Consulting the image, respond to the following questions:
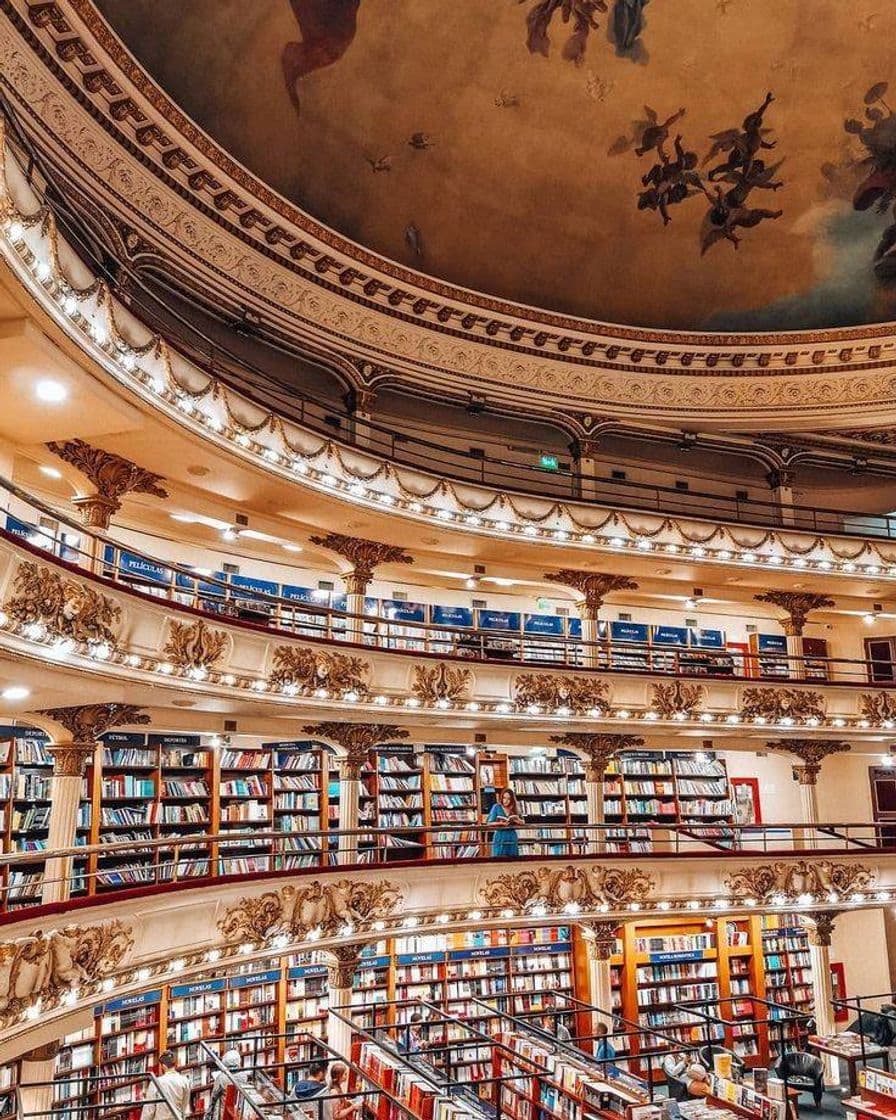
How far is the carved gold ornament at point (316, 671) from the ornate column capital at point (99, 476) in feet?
9.35

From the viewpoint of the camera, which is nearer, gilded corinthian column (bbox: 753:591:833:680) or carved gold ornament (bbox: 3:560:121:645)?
carved gold ornament (bbox: 3:560:121:645)

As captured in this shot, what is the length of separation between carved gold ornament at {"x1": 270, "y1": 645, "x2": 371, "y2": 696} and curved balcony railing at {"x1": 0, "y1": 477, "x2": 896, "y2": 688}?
260 mm

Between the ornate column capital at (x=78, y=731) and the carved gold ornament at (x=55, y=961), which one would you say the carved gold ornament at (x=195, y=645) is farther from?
the carved gold ornament at (x=55, y=961)

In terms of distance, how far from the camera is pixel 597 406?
851 inches

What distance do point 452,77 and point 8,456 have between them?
12.2m

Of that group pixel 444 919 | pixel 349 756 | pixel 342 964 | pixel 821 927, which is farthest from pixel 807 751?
pixel 342 964

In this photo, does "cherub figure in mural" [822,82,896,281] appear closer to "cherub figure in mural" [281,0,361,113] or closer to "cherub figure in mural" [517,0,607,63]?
"cherub figure in mural" [517,0,607,63]

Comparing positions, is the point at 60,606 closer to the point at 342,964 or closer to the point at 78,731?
the point at 78,731

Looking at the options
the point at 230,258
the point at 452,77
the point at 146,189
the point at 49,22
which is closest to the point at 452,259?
the point at 452,77

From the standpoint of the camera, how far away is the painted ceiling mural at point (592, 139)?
57.7 feet

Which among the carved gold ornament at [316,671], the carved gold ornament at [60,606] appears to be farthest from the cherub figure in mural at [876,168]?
the carved gold ornament at [60,606]

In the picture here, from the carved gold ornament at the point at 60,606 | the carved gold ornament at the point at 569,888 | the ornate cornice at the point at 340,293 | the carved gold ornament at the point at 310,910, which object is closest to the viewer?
the carved gold ornament at the point at 60,606

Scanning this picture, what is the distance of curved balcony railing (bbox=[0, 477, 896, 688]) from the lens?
12.5m

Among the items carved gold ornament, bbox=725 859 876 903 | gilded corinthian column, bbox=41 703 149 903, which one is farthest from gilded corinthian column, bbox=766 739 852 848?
gilded corinthian column, bbox=41 703 149 903
